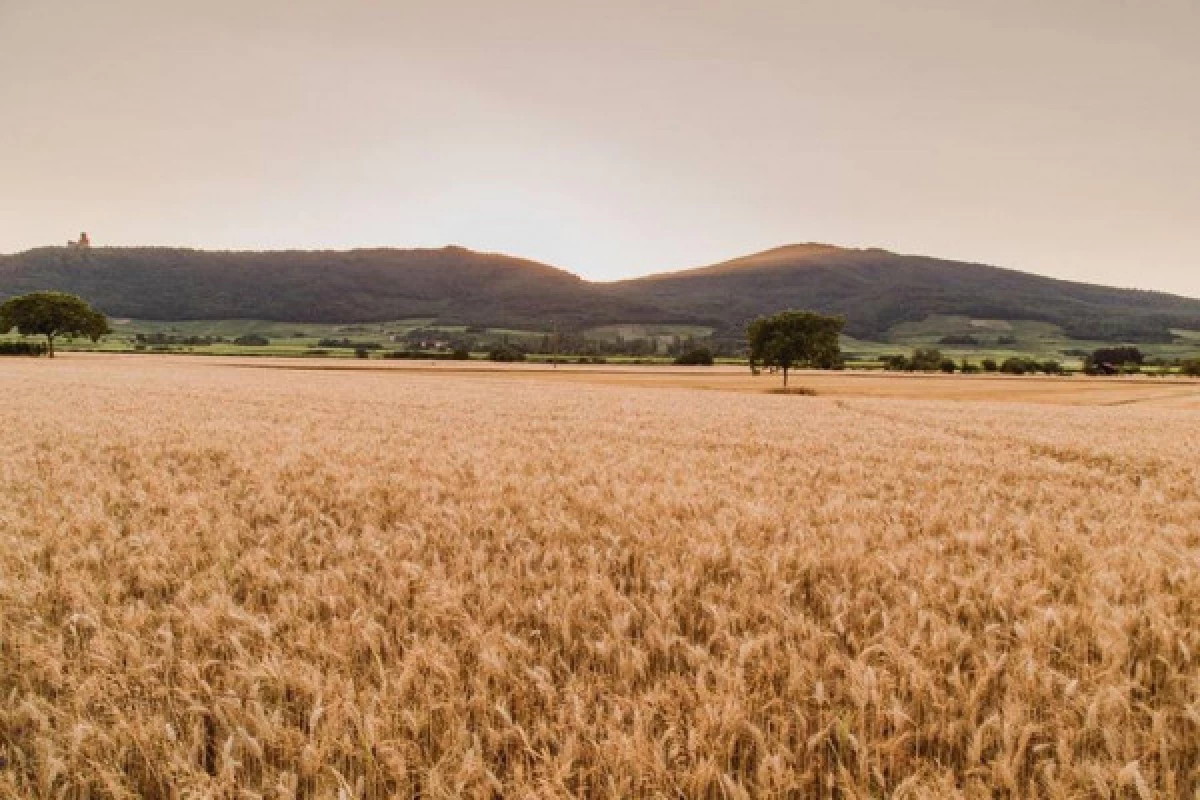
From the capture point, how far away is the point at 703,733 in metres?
2.40

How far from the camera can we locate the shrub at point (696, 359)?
12356 centimetres

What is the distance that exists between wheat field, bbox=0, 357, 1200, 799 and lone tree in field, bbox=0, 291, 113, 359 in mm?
106773

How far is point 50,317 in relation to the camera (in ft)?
284

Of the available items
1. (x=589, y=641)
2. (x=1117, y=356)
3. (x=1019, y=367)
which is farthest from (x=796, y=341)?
(x=1117, y=356)

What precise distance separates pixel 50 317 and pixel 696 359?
10484 centimetres

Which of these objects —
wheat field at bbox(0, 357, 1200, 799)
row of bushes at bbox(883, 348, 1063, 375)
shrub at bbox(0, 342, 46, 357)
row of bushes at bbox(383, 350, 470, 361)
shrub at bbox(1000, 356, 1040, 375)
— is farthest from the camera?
row of bushes at bbox(383, 350, 470, 361)

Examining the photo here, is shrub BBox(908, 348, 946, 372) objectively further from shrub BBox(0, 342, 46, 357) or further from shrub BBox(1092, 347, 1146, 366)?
shrub BBox(0, 342, 46, 357)

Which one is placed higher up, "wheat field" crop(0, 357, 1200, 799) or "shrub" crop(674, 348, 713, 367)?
"shrub" crop(674, 348, 713, 367)

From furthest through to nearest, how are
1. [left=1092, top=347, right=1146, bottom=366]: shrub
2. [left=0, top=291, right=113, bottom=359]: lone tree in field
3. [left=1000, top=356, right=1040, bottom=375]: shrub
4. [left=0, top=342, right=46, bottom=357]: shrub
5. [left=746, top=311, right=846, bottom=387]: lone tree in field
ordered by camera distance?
[left=1092, top=347, right=1146, bottom=366]: shrub < [left=1000, top=356, right=1040, bottom=375]: shrub < [left=0, top=342, right=46, bottom=357]: shrub < [left=0, top=291, right=113, bottom=359]: lone tree in field < [left=746, top=311, right=846, bottom=387]: lone tree in field

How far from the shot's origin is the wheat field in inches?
90.7

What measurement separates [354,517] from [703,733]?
4822 mm

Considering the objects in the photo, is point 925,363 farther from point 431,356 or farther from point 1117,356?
point 431,356

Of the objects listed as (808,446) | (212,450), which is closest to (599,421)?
(808,446)

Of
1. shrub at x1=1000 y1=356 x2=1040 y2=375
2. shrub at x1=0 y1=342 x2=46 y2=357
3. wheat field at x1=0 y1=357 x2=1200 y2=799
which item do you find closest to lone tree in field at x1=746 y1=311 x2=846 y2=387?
shrub at x1=1000 y1=356 x2=1040 y2=375
